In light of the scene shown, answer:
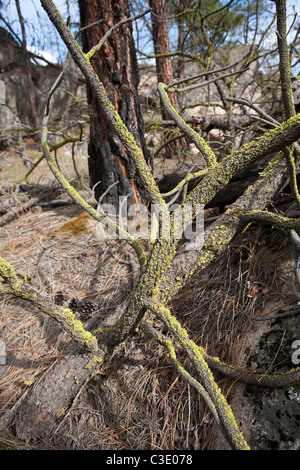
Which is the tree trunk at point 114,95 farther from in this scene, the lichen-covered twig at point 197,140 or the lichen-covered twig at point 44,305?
the lichen-covered twig at point 44,305

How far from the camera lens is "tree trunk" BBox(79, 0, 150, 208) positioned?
197 centimetres

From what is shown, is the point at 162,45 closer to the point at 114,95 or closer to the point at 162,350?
the point at 114,95

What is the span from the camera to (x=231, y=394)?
44.5 inches

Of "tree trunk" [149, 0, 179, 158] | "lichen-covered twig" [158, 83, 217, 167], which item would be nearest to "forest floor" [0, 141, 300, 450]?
"lichen-covered twig" [158, 83, 217, 167]

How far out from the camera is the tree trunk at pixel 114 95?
1.97 meters

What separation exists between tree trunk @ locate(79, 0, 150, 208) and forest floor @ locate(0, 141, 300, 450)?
606mm

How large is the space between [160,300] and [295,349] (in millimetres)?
571

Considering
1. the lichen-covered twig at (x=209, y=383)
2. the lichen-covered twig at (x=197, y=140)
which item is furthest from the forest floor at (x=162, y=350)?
the lichen-covered twig at (x=197, y=140)

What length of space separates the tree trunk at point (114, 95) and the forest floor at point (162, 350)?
1.99 ft

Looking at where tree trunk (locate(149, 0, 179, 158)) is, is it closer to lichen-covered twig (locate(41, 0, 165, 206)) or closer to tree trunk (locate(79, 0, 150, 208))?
tree trunk (locate(79, 0, 150, 208))

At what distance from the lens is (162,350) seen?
4.44ft

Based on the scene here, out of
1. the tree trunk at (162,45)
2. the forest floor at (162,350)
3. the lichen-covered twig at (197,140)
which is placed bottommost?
the forest floor at (162,350)

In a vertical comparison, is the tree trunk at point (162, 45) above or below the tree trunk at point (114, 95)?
above
